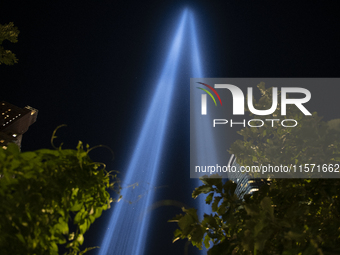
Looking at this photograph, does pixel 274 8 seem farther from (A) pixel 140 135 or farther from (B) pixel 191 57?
(A) pixel 140 135

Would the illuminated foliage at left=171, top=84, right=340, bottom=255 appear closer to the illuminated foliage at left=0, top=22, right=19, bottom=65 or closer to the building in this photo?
the illuminated foliage at left=0, top=22, right=19, bottom=65

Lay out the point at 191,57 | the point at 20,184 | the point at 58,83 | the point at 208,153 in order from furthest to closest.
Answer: the point at 191,57, the point at 208,153, the point at 58,83, the point at 20,184

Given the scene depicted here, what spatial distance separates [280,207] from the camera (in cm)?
144

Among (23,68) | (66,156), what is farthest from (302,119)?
(23,68)

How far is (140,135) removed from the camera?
47312 millimetres

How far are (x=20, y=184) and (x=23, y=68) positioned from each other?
1240 inches

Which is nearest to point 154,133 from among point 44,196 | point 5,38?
point 5,38

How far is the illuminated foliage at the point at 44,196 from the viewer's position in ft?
2.36

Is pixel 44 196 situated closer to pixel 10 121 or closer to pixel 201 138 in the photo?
pixel 10 121

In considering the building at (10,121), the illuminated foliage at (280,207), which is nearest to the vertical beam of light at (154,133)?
the building at (10,121)

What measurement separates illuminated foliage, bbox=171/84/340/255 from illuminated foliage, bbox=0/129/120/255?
524mm

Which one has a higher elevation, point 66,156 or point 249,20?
point 249,20

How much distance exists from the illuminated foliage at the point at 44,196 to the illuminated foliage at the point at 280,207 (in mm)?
524

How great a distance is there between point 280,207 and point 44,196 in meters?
1.29
